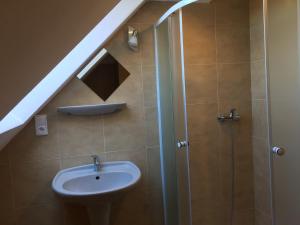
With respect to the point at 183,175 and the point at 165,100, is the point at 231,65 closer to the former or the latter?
the point at 165,100

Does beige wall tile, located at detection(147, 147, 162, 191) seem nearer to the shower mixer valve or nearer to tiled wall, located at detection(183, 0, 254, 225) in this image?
tiled wall, located at detection(183, 0, 254, 225)

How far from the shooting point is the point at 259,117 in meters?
2.31

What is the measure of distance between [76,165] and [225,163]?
4.23 ft

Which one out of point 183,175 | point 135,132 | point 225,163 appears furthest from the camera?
point 225,163

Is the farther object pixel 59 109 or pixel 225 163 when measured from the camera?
pixel 225 163

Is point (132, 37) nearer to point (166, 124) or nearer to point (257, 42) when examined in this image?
point (166, 124)

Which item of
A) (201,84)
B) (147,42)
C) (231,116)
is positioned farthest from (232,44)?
(147,42)

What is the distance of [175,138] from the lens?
6.87 feet

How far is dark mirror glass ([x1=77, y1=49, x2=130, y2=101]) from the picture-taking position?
2.18 meters

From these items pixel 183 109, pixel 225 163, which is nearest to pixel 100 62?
pixel 183 109

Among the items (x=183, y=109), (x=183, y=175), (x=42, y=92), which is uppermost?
(x=42, y=92)

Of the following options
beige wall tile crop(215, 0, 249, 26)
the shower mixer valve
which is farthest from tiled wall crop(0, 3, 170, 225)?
the shower mixer valve

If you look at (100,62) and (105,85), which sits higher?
(100,62)

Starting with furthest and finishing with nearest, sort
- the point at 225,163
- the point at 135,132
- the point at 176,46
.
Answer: the point at 225,163
the point at 135,132
the point at 176,46
